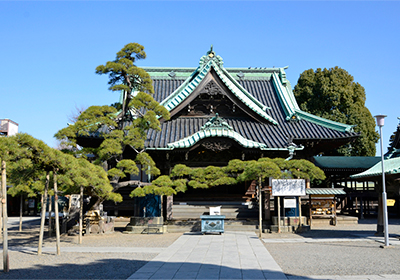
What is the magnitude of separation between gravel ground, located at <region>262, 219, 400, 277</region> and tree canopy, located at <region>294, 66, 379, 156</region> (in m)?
24.7

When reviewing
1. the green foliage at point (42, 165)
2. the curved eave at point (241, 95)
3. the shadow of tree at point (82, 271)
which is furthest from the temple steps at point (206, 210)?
the shadow of tree at point (82, 271)

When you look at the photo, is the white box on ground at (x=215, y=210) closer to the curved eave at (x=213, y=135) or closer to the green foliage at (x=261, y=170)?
the green foliage at (x=261, y=170)

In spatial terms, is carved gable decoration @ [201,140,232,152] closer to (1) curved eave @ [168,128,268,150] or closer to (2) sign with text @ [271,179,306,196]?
(1) curved eave @ [168,128,268,150]

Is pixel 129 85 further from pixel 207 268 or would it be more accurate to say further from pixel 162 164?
pixel 207 268

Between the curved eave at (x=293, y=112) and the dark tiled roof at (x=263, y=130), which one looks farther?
the curved eave at (x=293, y=112)

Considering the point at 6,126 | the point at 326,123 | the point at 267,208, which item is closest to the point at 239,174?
the point at 267,208

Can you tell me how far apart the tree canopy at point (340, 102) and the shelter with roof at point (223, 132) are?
48.0ft

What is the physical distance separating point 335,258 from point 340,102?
2984 centimetres

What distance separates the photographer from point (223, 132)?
19.0m

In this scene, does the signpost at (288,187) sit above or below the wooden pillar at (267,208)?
above

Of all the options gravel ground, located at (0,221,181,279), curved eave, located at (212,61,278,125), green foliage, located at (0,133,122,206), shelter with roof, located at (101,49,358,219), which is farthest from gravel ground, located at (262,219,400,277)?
curved eave, located at (212,61,278,125)

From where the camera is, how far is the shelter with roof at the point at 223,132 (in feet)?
63.7

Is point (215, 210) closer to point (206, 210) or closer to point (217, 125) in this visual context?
point (206, 210)

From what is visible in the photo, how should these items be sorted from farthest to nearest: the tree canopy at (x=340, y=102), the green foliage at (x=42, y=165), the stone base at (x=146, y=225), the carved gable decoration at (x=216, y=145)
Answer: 1. the tree canopy at (x=340, y=102)
2. the carved gable decoration at (x=216, y=145)
3. the stone base at (x=146, y=225)
4. the green foliage at (x=42, y=165)
